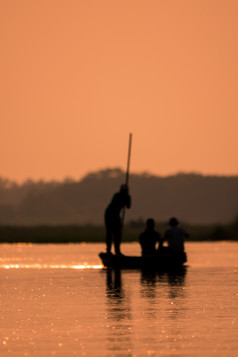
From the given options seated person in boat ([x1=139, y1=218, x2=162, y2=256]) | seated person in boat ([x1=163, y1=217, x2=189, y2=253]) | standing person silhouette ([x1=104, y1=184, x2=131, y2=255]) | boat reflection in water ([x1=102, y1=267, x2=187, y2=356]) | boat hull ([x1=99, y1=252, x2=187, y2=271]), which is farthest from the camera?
standing person silhouette ([x1=104, y1=184, x2=131, y2=255])

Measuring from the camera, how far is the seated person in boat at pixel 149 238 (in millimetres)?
31062

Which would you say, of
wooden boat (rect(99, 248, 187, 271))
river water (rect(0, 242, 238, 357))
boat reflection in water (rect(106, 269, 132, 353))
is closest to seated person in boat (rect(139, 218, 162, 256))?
wooden boat (rect(99, 248, 187, 271))

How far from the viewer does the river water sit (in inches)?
508

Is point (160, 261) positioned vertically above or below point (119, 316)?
above

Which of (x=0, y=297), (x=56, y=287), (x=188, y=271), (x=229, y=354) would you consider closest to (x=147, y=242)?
(x=188, y=271)

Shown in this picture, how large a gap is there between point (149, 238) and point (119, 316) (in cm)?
1515

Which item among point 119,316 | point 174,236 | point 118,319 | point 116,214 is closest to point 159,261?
point 174,236

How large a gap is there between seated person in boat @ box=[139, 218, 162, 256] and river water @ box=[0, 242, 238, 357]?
4.13m

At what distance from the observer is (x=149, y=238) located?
3142 cm

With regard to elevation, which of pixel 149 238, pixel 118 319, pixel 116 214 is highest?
pixel 116 214

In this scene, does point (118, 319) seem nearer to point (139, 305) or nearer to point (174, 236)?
point (139, 305)

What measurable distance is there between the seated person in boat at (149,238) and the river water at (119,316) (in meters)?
4.13

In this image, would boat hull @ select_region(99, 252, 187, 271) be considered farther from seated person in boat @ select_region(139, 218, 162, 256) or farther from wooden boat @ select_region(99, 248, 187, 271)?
seated person in boat @ select_region(139, 218, 162, 256)

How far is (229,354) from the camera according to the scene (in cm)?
1230
